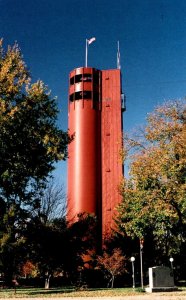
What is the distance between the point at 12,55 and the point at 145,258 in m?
34.7

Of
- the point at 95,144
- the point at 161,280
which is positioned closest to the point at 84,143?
the point at 95,144

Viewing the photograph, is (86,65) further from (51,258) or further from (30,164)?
(30,164)

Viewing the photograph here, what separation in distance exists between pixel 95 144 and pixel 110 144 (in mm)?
2385

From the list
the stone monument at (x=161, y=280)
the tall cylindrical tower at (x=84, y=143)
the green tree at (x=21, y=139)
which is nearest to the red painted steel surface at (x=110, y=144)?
the tall cylindrical tower at (x=84, y=143)

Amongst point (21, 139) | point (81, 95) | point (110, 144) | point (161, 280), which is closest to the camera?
point (21, 139)

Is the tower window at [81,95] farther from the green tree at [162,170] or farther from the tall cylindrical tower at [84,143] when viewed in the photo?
the green tree at [162,170]

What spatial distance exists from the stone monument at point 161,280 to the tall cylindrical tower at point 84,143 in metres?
27.1

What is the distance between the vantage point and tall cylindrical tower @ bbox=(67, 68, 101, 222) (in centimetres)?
5853

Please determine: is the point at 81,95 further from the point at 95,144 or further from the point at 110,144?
the point at 110,144

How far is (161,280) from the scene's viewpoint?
30062 millimetres

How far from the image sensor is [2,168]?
24438mm

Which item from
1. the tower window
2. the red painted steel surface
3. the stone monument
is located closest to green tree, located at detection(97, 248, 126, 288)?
the red painted steel surface

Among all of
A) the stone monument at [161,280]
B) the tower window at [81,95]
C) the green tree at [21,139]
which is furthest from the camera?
the tower window at [81,95]

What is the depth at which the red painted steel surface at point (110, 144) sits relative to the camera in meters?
58.7
